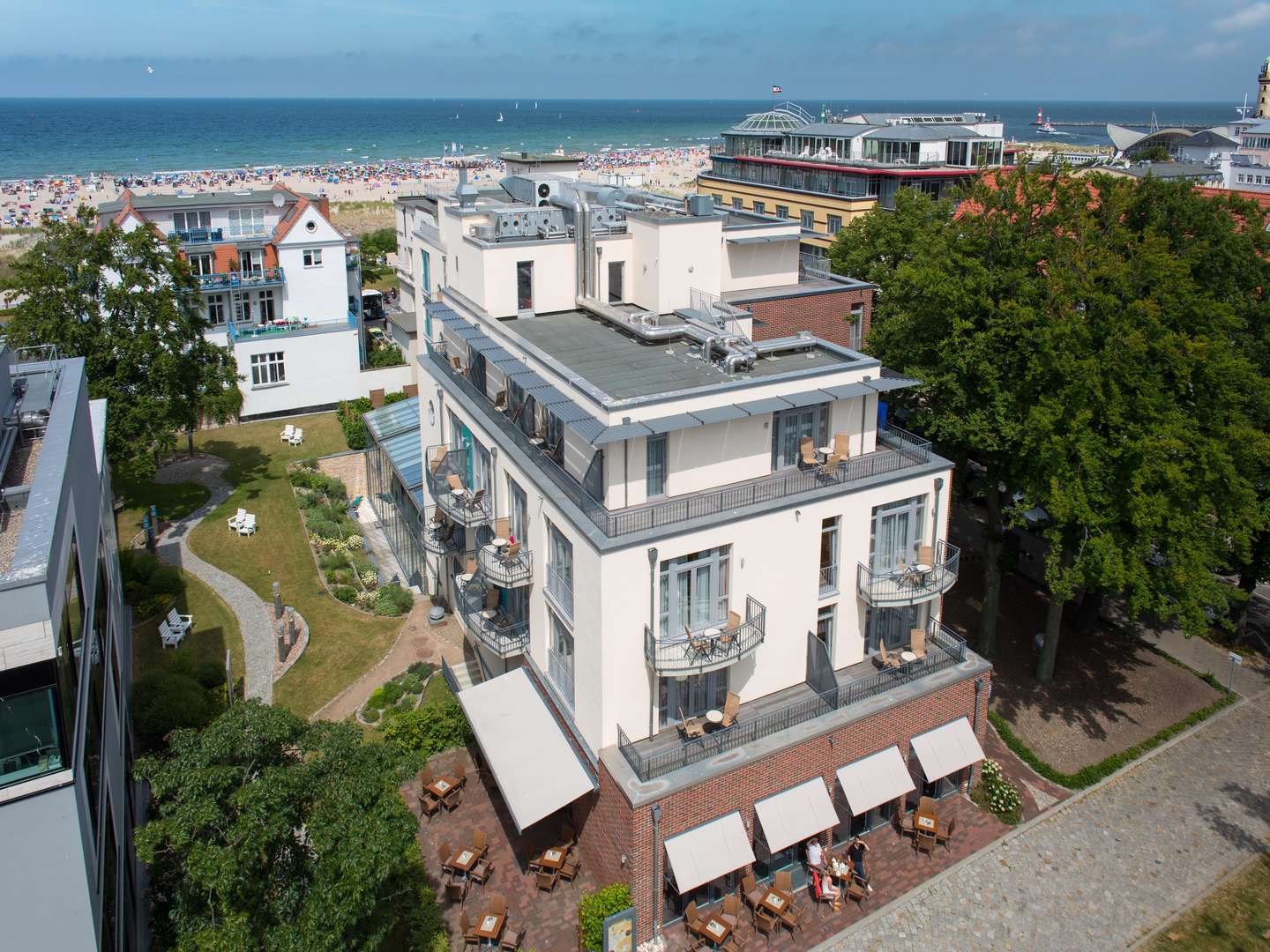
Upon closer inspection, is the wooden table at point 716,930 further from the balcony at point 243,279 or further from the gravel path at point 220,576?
the balcony at point 243,279

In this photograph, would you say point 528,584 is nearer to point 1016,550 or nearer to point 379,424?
point 379,424

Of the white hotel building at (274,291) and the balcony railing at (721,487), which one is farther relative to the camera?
the white hotel building at (274,291)

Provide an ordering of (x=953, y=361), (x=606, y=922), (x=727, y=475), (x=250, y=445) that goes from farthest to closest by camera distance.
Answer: (x=250, y=445), (x=953, y=361), (x=727, y=475), (x=606, y=922)

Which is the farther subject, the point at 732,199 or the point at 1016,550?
the point at 732,199

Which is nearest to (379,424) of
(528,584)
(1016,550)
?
(528,584)

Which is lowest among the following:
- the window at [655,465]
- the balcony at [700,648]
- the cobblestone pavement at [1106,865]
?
the cobblestone pavement at [1106,865]

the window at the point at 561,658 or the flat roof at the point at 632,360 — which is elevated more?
the flat roof at the point at 632,360

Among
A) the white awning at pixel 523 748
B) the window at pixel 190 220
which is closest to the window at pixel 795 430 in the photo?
the white awning at pixel 523 748

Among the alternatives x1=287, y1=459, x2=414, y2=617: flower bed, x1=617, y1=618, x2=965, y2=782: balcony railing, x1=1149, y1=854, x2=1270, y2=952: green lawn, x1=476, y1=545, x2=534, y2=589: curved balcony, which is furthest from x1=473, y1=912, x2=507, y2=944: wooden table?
x1=287, y1=459, x2=414, y2=617: flower bed
